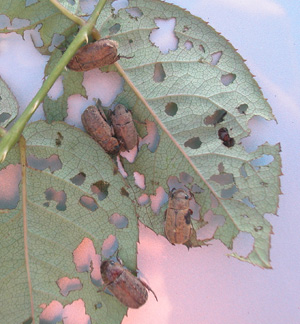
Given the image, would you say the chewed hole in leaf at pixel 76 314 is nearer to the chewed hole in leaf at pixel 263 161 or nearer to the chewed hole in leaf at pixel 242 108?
the chewed hole in leaf at pixel 263 161

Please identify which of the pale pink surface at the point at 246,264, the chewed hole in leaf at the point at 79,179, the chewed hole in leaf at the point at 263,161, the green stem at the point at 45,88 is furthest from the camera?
the pale pink surface at the point at 246,264

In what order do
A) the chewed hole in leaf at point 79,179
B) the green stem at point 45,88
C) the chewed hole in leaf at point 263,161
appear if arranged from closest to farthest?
the green stem at point 45,88 < the chewed hole in leaf at point 79,179 < the chewed hole in leaf at point 263,161

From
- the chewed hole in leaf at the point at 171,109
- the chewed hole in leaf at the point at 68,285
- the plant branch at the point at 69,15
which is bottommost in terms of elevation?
the chewed hole in leaf at the point at 68,285

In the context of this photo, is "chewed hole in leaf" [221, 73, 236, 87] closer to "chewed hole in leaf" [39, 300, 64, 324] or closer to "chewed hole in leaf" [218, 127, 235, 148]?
"chewed hole in leaf" [218, 127, 235, 148]

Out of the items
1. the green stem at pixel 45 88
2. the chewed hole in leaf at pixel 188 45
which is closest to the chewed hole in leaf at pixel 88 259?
the green stem at pixel 45 88

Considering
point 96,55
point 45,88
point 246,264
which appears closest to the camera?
point 45,88

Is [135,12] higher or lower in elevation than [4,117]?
higher

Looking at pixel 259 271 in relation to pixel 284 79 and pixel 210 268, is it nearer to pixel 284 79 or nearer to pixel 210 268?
pixel 210 268

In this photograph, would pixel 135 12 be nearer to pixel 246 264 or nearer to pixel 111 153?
pixel 111 153

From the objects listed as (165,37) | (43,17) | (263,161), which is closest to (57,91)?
(43,17)
